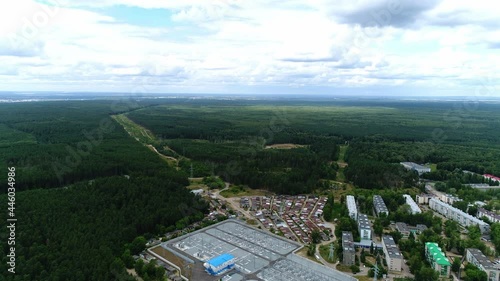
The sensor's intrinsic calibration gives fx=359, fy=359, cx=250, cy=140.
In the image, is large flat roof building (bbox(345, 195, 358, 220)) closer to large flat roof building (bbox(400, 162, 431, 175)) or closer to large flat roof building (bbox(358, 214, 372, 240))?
large flat roof building (bbox(358, 214, 372, 240))

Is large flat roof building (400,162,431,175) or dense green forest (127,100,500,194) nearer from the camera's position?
dense green forest (127,100,500,194)

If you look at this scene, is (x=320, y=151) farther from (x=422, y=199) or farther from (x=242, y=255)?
(x=242, y=255)

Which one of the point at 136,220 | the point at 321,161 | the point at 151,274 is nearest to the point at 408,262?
the point at 151,274

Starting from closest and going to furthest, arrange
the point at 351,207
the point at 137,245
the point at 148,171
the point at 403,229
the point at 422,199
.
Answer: the point at 137,245, the point at 403,229, the point at 351,207, the point at 422,199, the point at 148,171

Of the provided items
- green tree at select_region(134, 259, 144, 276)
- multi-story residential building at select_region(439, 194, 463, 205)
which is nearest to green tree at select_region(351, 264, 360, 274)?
green tree at select_region(134, 259, 144, 276)

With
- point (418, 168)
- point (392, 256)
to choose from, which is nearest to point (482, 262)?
point (392, 256)

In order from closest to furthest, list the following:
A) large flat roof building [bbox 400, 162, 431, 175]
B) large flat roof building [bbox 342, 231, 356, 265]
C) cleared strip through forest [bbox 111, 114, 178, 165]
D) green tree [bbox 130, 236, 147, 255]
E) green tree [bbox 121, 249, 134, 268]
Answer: green tree [bbox 121, 249, 134, 268]
large flat roof building [bbox 342, 231, 356, 265]
green tree [bbox 130, 236, 147, 255]
large flat roof building [bbox 400, 162, 431, 175]
cleared strip through forest [bbox 111, 114, 178, 165]

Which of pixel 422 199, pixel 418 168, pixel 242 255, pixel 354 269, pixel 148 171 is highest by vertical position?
pixel 148 171
